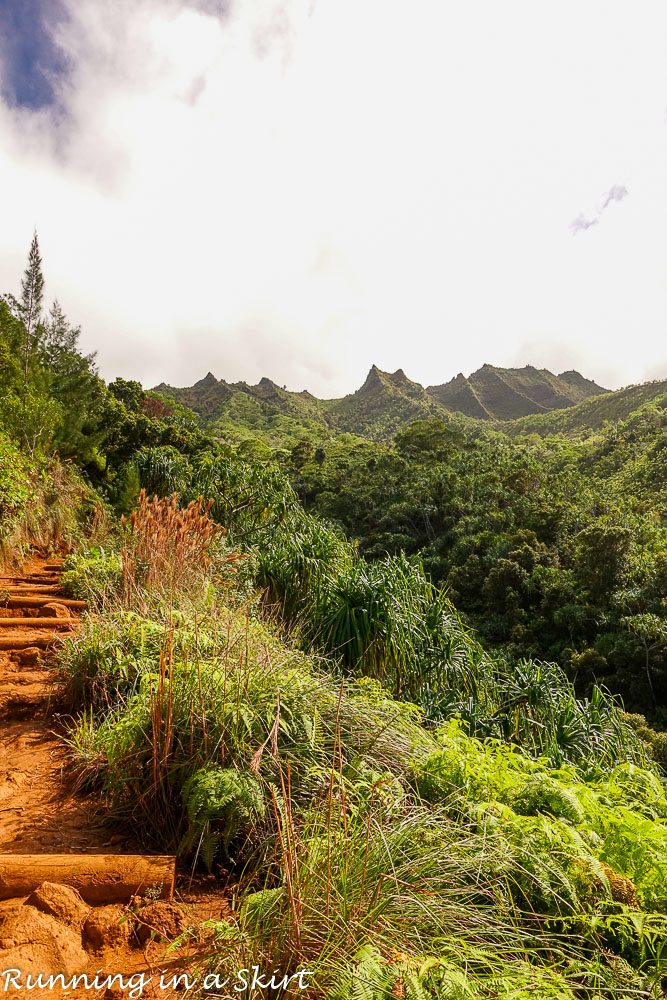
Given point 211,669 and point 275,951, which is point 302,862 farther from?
point 211,669

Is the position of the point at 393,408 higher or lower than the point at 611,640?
higher

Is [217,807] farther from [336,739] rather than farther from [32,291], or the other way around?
[32,291]

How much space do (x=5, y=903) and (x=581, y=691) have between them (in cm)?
1894

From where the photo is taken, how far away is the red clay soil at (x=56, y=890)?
5.61ft

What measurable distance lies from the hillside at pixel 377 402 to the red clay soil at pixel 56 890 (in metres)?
60.8

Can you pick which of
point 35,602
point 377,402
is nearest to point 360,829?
point 35,602

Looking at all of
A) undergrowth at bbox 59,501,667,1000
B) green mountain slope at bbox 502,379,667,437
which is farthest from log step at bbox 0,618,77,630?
green mountain slope at bbox 502,379,667,437

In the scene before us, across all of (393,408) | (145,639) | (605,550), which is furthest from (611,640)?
(393,408)

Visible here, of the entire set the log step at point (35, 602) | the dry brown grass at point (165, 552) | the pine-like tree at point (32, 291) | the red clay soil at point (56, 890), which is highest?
the pine-like tree at point (32, 291)

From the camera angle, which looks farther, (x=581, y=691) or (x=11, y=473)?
(x=581, y=691)

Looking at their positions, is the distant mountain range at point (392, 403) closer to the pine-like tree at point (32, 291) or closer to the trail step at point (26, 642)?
the pine-like tree at point (32, 291)

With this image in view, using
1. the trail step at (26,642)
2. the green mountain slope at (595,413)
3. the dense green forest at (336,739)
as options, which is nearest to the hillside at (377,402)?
the green mountain slope at (595,413)

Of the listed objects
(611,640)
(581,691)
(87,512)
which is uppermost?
(87,512)

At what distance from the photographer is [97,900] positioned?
202 centimetres
